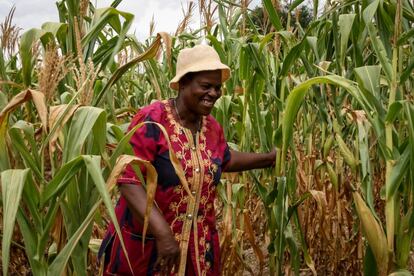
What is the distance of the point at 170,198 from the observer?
2.06 meters

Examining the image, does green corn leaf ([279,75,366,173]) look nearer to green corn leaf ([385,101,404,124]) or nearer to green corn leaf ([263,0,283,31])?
green corn leaf ([385,101,404,124])

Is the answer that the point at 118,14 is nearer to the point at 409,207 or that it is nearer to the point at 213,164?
the point at 213,164

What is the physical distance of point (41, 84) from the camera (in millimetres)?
1625

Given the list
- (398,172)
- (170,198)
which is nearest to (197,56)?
(170,198)

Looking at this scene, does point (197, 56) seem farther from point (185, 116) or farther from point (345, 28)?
point (345, 28)

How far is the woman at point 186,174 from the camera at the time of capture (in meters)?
2.02

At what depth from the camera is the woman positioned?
2.02 meters

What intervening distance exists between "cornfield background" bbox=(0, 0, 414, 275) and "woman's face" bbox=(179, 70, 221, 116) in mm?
173

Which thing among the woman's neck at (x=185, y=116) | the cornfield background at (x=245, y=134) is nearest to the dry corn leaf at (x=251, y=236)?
the cornfield background at (x=245, y=134)

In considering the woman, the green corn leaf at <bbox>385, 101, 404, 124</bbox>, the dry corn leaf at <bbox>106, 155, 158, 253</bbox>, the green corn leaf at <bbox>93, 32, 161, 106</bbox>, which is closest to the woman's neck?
the woman

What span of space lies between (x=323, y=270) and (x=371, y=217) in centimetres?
134

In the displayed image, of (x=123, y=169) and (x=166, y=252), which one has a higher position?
(x=123, y=169)

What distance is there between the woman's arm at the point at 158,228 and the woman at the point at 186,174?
15 mm

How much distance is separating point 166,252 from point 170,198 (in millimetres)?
245
